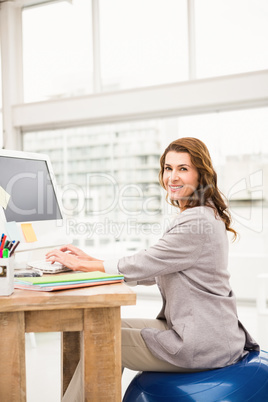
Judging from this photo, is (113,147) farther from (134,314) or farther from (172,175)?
(172,175)

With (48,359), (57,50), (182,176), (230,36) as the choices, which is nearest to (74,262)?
(182,176)

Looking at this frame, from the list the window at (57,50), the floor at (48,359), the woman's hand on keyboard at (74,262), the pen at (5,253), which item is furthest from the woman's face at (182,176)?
the window at (57,50)

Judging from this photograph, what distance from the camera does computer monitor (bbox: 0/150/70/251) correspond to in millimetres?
1559

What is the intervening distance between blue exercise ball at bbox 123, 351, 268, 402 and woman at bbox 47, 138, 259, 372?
0.04m

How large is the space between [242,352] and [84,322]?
63 centimetres

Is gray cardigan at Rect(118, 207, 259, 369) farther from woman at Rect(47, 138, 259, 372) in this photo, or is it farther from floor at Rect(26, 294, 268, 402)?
floor at Rect(26, 294, 268, 402)

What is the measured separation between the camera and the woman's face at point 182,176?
61.2 inches

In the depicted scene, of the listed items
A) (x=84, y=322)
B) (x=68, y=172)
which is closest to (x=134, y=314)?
(x=68, y=172)

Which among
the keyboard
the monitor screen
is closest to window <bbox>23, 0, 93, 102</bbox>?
the monitor screen

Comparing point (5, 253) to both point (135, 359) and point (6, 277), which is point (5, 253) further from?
point (135, 359)

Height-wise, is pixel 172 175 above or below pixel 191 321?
above

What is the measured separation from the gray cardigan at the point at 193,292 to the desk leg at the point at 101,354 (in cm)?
21

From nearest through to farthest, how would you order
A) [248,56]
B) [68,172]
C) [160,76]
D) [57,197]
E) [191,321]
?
[191,321] < [57,197] < [248,56] < [160,76] < [68,172]

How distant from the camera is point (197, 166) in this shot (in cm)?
154
